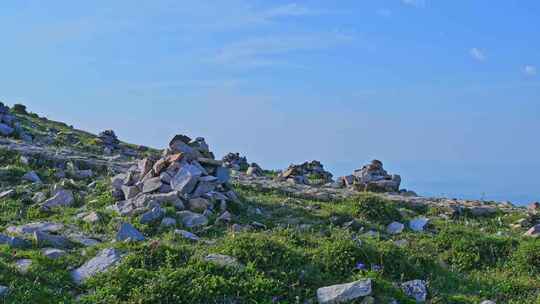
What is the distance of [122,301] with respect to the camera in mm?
7090

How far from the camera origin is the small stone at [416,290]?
7797mm

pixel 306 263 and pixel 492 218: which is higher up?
pixel 492 218

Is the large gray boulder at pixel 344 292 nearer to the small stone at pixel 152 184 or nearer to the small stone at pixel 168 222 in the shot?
the small stone at pixel 168 222

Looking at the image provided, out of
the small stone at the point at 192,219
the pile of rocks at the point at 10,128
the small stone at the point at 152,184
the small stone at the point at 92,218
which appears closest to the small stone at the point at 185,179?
the small stone at the point at 152,184

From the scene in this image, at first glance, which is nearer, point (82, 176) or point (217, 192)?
point (217, 192)

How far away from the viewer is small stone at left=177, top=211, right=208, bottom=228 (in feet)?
35.0

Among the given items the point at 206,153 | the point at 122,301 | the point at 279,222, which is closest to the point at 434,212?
the point at 279,222

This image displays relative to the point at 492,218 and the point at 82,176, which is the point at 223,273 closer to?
the point at 82,176

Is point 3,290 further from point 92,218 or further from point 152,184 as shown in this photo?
point 152,184

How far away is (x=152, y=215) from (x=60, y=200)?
2.53m

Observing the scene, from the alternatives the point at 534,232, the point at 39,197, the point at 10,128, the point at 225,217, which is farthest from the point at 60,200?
the point at 10,128

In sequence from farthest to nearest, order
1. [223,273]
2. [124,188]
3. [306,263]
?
[124,188] < [306,263] < [223,273]

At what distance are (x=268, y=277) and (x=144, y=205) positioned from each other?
13.7ft

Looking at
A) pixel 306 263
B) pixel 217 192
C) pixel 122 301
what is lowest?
pixel 122 301
